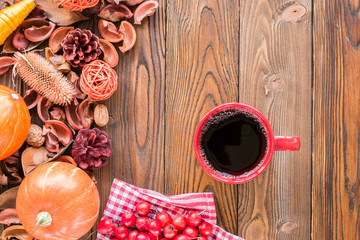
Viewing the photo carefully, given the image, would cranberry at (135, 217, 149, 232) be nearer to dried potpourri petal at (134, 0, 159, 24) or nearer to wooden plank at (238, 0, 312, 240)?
wooden plank at (238, 0, 312, 240)

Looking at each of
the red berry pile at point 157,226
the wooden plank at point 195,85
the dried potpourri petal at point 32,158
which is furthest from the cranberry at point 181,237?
the dried potpourri petal at point 32,158

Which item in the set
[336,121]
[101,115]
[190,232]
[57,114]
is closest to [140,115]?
[101,115]

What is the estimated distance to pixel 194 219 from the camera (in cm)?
84

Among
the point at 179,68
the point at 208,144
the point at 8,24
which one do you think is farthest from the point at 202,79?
the point at 8,24

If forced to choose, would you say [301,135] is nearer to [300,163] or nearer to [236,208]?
[300,163]

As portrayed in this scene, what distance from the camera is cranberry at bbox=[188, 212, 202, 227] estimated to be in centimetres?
84

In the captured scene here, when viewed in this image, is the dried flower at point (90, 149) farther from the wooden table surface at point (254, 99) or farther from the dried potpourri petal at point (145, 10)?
the dried potpourri petal at point (145, 10)

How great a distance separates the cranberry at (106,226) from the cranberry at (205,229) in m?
0.20

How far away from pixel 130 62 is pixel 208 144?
27 cm

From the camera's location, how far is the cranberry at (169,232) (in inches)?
32.6

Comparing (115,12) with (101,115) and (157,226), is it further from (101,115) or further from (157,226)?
(157,226)

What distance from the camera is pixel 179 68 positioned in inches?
34.6

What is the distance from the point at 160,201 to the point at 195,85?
287 mm

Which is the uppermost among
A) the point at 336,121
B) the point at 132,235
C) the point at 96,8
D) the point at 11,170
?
the point at 96,8
